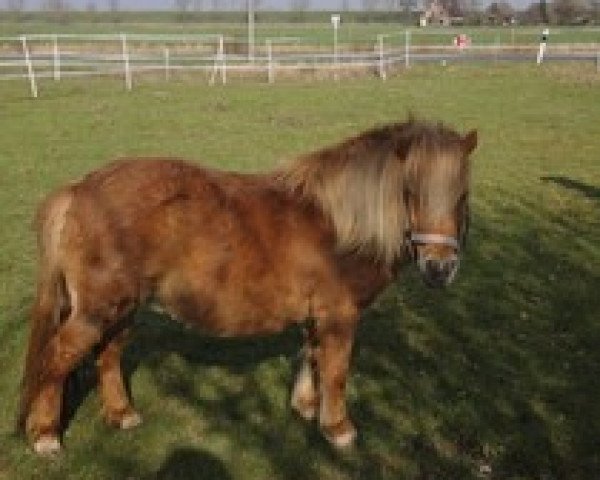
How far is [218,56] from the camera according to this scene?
2812 cm

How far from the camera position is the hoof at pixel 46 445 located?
4.52 meters

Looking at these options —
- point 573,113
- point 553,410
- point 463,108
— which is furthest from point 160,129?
point 553,410

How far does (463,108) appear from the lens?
20922mm

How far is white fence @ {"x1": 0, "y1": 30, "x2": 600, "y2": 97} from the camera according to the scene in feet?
86.2

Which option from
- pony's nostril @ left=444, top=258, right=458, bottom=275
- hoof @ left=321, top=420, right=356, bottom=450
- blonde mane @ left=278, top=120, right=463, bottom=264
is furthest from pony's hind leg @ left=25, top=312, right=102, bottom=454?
pony's nostril @ left=444, top=258, right=458, bottom=275

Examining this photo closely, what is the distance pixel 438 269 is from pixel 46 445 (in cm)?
254

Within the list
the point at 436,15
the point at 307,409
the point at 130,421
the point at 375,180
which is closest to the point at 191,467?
the point at 130,421

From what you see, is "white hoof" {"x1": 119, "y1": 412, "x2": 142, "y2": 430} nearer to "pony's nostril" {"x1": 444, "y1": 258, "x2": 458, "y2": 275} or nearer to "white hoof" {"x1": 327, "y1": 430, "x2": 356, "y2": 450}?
"white hoof" {"x1": 327, "y1": 430, "x2": 356, "y2": 450}

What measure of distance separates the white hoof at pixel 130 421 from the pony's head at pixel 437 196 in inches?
84.0

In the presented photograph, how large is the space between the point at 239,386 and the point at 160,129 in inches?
491

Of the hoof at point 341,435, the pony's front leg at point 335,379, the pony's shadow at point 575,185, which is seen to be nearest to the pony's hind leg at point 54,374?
the pony's front leg at point 335,379

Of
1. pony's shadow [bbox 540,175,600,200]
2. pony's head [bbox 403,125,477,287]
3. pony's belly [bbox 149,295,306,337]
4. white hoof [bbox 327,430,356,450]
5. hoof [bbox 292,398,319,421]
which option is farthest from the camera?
pony's shadow [bbox 540,175,600,200]

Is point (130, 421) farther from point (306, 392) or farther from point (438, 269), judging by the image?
point (438, 269)

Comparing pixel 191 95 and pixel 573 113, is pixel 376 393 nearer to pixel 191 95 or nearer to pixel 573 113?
pixel 573 113
